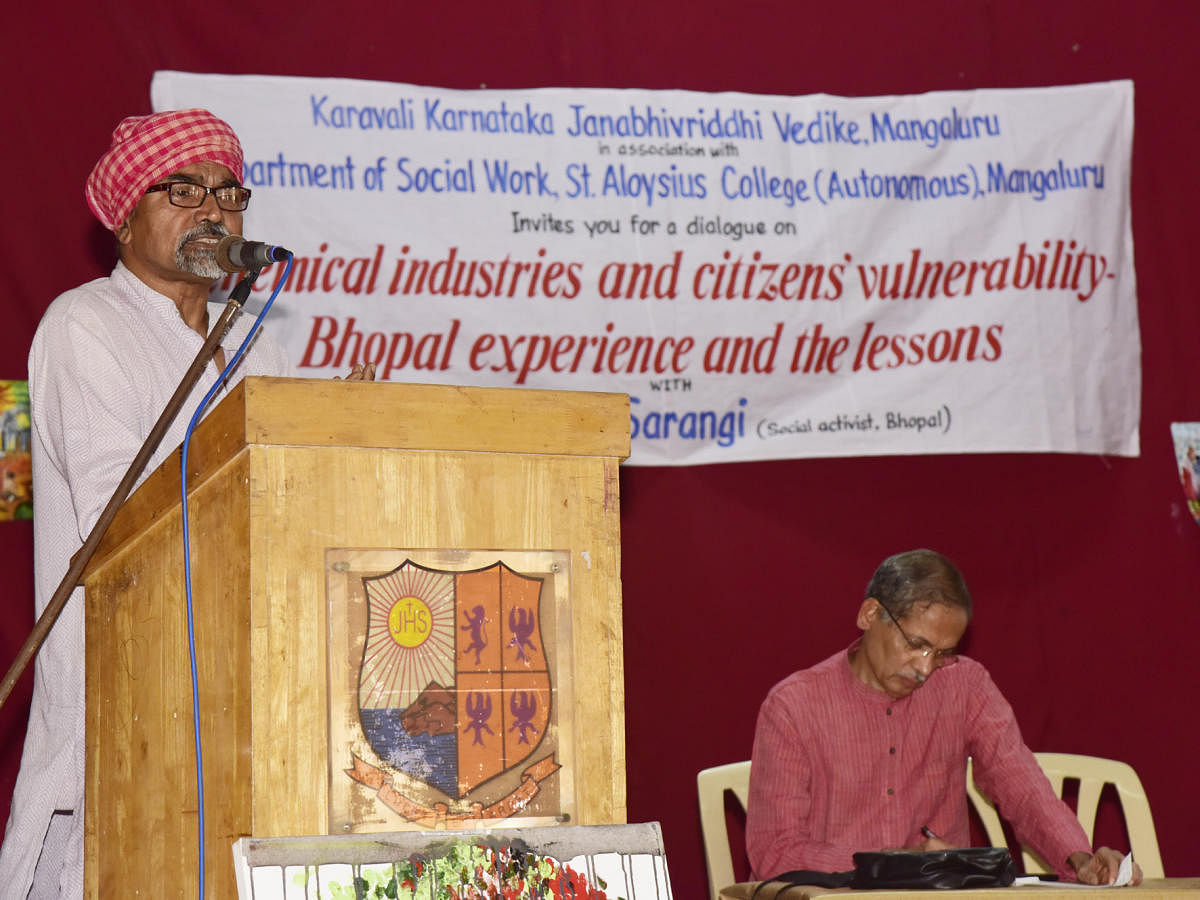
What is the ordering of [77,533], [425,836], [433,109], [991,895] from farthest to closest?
[433,109] → [991,895] → [77,533] → [425,836]

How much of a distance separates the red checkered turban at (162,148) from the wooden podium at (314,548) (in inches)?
36.5

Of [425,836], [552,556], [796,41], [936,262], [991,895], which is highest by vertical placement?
[796,41]

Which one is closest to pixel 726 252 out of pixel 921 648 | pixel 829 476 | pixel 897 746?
pixel 829 476

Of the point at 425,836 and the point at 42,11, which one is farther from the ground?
the point at 42,11

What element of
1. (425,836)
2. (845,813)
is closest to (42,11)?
(845,813)

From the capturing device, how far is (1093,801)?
160 inches

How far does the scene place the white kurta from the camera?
215 cm

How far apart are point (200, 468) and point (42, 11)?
2565 mm

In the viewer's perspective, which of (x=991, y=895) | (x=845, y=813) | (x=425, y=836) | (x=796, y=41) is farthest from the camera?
(x=796, y=41)

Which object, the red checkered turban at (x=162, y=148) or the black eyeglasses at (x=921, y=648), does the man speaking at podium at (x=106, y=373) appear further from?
the black eyeglasses at (x=921, y=648)

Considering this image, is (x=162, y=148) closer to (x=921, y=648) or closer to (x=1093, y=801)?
(x=921, y=648)

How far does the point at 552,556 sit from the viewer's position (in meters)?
1.64

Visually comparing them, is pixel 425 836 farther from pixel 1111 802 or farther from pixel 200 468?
pixel 1111 802

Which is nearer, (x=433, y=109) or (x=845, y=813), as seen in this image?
(x=845, y=813)
